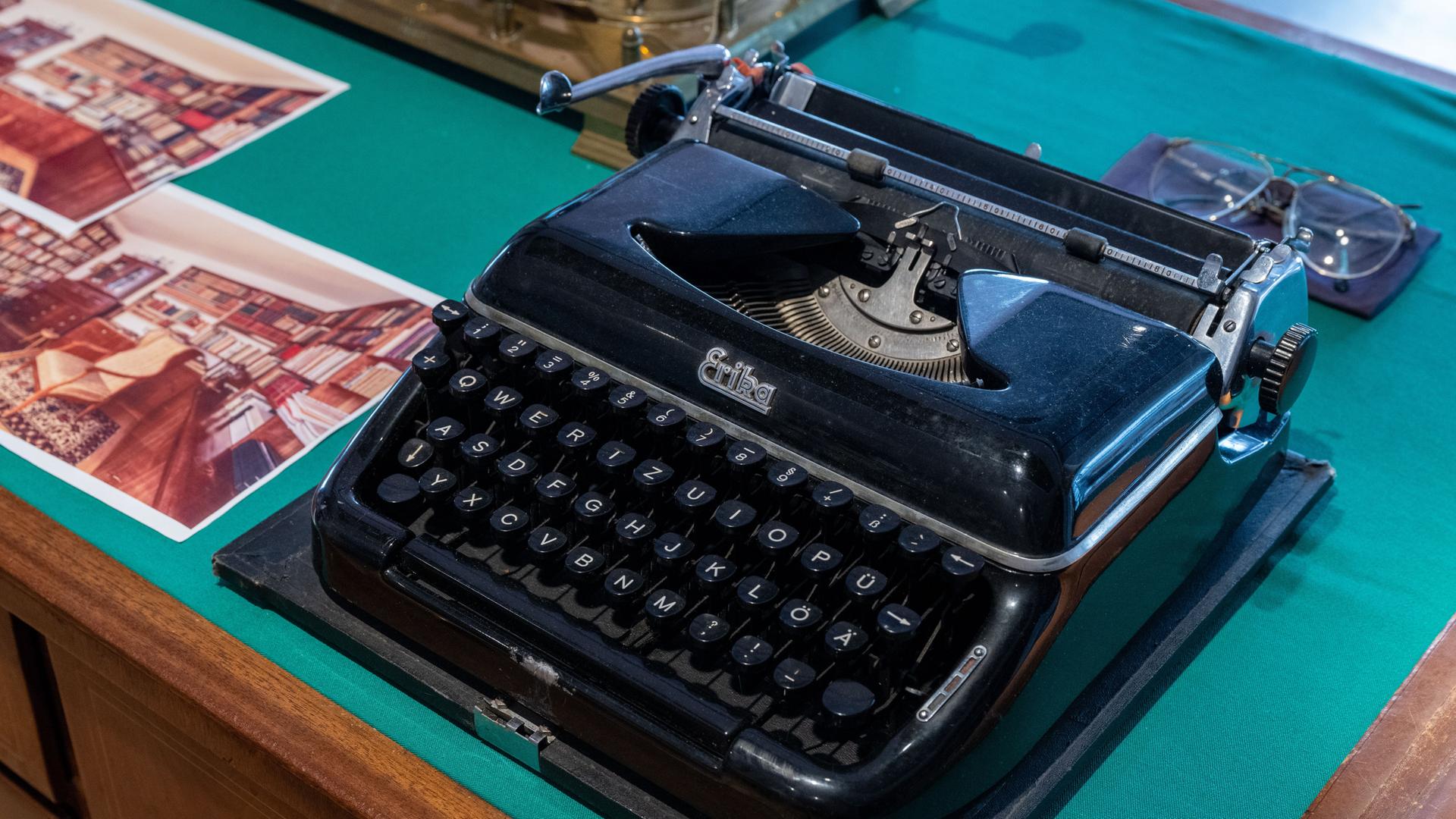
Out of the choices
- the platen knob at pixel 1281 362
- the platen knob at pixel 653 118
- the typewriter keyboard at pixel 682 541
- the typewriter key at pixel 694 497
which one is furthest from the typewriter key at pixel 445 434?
the platen knob at pixel 1281 362

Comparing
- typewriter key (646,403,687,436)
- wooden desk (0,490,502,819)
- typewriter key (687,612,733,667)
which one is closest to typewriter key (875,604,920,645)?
typewriter key (687,612,733,667)

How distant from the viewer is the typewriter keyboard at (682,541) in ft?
3.48

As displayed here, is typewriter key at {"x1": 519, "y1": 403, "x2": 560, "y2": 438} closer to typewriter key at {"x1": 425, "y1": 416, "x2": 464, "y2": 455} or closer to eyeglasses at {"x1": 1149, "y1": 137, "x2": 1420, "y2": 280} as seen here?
typewriter key at {"x1": 425, "y1": 416, "x2": 464, "y2": 455}

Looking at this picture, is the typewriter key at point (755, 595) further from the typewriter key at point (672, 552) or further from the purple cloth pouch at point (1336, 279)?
the purple cloth pouch at point (1336, 279)

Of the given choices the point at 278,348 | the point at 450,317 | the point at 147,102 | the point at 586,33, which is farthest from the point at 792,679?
the point at 147,102

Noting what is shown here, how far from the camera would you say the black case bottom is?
3.69ft

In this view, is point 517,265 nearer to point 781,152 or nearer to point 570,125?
point 781,152

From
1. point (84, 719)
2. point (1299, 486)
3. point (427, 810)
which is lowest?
point (84, 719)

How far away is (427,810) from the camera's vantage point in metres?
1.14

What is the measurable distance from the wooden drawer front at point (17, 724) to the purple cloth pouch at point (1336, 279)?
1.29 metres

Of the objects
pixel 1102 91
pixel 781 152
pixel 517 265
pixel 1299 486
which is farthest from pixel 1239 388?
pixel 1102 91

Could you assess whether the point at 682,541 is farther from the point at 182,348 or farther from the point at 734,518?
the point at 182,348

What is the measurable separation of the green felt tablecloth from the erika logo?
350mm

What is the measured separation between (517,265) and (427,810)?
46cm
